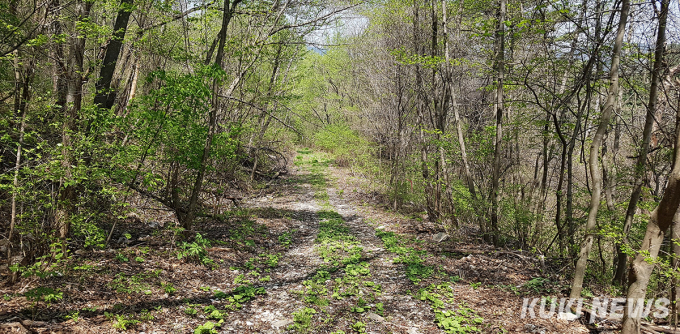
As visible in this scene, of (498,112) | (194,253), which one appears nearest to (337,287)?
(194,253)

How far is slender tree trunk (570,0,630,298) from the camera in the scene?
3480mm

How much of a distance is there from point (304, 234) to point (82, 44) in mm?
5136

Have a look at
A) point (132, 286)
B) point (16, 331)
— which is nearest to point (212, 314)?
point (132, 286)

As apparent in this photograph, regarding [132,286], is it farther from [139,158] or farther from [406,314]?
[406,314]

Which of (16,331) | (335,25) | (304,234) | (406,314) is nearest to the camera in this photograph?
(16,331)

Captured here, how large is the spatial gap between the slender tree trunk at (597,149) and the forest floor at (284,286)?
0.69 m

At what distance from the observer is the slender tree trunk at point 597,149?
3480 mm

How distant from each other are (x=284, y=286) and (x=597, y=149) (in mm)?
4210

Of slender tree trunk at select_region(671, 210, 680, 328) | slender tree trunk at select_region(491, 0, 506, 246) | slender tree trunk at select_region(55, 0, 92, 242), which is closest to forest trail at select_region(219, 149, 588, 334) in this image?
slender tree trunk at select_region(491, 0, 506, 246)

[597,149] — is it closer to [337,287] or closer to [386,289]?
[386,289]

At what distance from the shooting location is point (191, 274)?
15.2 ft

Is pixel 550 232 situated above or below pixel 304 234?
above

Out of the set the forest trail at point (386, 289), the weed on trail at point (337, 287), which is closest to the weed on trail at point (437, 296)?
the forest trail at point (386, 289)

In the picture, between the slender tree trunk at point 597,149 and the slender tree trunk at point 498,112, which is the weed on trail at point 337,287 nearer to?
the slender tree trunk at point 597,149
